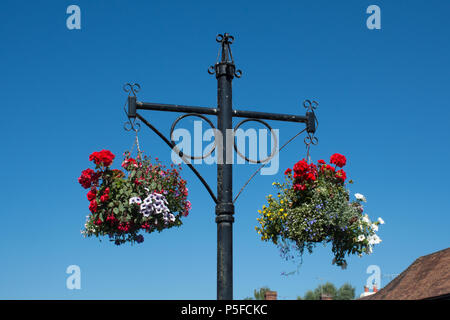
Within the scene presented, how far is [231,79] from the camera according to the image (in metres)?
6.85

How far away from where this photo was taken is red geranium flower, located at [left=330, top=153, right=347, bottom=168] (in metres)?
7.91

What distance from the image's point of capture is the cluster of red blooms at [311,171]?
7.73m

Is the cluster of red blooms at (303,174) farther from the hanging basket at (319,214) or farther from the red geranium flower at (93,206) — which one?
the red geranium flower at (93,206)

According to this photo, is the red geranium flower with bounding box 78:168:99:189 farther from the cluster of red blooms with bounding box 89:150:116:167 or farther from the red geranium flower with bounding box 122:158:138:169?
the red geranium flower with bounding box 122:158:138:169

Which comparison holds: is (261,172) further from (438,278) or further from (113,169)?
(438,278)

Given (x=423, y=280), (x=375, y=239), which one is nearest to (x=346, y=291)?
(x=423, y=280)

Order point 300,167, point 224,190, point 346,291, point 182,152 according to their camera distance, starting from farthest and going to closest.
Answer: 1. point 346,291
2. point 300,167
3. point 182,152
4. point 224,190

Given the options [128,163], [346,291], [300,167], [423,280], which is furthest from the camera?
[346,291]

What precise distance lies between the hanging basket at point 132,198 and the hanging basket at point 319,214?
1.23 meters

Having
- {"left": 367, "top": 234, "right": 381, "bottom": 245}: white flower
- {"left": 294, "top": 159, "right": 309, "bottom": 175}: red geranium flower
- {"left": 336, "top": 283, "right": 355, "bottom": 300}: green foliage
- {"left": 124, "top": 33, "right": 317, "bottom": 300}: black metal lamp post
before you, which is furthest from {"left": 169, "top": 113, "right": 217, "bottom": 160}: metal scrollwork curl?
{"left": 336, "top": 283, "right": 355, "bottom": 300}: green foliage

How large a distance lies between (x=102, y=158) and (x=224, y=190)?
1.74 m

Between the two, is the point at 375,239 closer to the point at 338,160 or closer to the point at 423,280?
the point at 338,160

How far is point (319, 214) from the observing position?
24.7ft
